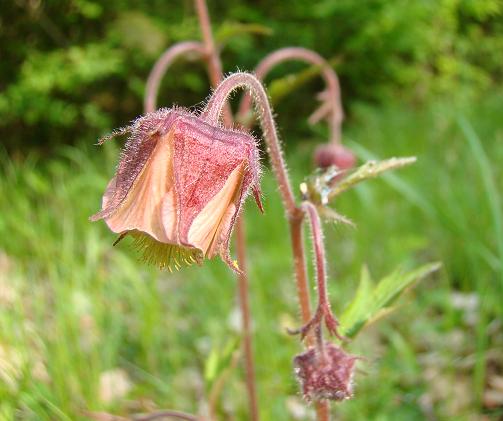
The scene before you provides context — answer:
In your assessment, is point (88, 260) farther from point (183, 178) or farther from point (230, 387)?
point (183, 178)


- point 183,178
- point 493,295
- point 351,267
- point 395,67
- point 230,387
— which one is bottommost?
point 230,387

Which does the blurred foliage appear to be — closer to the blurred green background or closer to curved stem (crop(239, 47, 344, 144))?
the blurred green background

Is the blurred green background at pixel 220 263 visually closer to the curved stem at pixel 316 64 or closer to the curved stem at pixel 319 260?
the curved stem at pixel 316 64

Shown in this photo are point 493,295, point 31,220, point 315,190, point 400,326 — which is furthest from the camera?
point 31,220

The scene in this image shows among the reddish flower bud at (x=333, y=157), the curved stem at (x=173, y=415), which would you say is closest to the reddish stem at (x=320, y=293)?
the curved stem at (x=173, y=415)

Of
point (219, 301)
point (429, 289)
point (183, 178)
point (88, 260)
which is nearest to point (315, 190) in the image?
point (183, 178)
